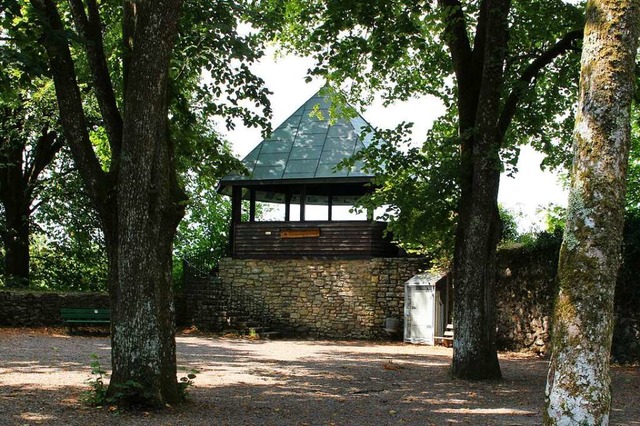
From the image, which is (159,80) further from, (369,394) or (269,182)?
(269,182)

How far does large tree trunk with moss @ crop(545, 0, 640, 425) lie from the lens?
14.2 feet

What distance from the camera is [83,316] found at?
20906 millimetres

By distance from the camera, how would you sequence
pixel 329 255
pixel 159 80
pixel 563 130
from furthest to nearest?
pixel 329 255
pixel 563 130
pixel 159 80

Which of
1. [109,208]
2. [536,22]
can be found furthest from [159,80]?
[536,22]

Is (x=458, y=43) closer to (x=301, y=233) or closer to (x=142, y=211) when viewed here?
(x=142, y=211)

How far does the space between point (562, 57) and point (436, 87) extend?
303 centimetres

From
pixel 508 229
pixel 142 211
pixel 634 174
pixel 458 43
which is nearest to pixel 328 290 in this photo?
pixel 508 229

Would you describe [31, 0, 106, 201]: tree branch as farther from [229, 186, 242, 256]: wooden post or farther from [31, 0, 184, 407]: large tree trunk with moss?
[229, 186, 242, 256]: wooden post

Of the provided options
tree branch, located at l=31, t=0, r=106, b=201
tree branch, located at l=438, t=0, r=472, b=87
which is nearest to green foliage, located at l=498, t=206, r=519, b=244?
tree branch, located at l=438, t=0, r=472, b=87

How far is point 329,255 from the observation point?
23250 mm

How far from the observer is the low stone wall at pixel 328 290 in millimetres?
22500

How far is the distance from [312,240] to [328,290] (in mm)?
1624

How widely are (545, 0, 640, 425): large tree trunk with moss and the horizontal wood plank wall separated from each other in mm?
18278

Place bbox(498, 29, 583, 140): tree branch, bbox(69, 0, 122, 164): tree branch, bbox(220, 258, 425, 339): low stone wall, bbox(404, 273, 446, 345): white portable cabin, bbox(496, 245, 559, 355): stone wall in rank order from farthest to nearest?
bbox(220, 258, 425, 339): low stone wall
bbox(404, 273, 446, 345): white portable cabin
bbox(496, 245, 559, 355): stone wall
bbox(498, 29, 583, 140): tree branch
bbox(69, 0, 122, 164): tree branch
